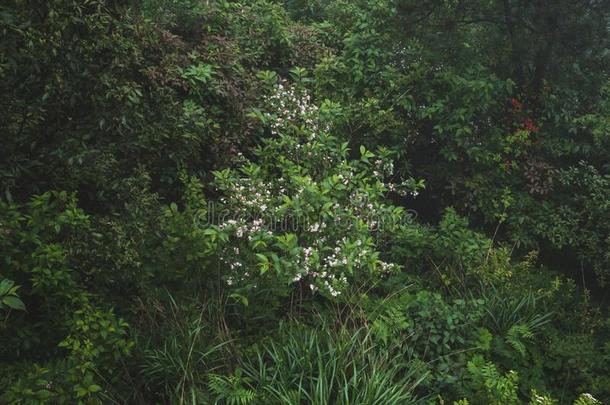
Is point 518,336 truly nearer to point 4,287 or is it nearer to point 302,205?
point 302,205

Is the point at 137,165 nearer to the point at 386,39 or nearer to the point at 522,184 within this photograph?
the point at 386,39

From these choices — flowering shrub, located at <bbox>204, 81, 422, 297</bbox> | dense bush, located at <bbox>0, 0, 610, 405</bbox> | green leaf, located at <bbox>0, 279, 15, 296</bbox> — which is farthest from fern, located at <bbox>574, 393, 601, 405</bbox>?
green leaf, located at <bbox>0, 279, 15, 296</bbox>

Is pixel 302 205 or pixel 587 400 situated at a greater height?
pixel 302 205

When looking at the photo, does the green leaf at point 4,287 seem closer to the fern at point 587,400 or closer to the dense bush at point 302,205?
the dense bush at point 302,205

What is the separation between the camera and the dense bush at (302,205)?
11.5 ft

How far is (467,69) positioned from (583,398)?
3.22 meters

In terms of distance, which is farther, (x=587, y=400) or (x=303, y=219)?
(x=303, y=219)

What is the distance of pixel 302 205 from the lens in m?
4.38

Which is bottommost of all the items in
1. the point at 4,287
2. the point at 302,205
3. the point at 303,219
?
the point at 303,219

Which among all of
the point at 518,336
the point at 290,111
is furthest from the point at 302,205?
the point at 518,336

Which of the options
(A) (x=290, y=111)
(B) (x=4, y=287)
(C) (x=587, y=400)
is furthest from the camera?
(A) (x=290, y=111)

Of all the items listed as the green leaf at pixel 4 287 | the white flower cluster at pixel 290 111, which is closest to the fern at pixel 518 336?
the white flower cluster at pixel 290 111

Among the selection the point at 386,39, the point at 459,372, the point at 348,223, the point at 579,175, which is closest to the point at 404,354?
the point at 459,372

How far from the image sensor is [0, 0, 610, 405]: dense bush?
3500 millimetres
